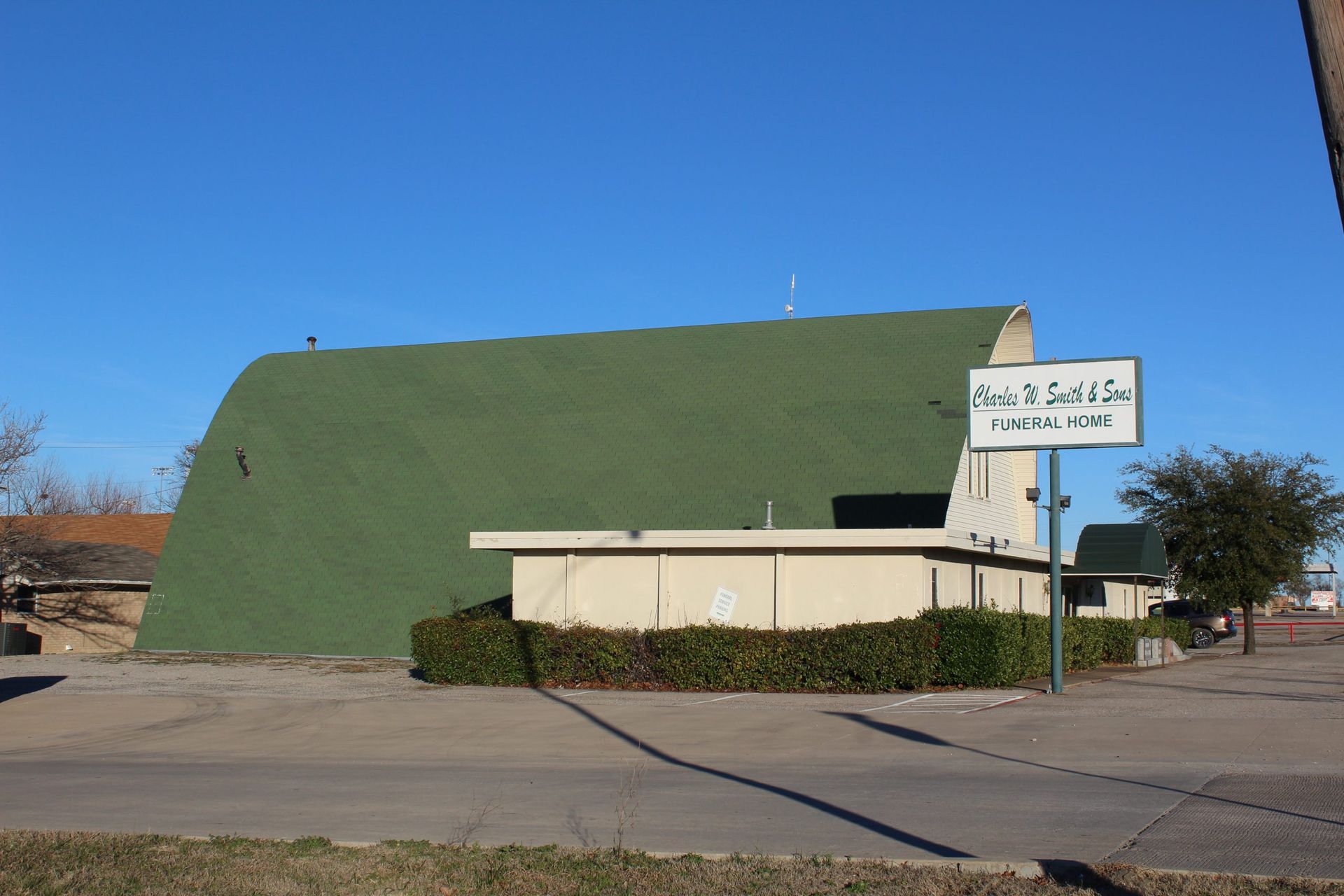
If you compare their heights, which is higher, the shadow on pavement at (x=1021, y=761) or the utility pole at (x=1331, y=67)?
the utility pole at (x=1331, y=67)

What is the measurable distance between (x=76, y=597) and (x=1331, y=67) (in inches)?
1533

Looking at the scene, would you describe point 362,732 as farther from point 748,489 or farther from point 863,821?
point 748,489

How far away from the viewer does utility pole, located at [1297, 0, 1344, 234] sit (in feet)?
17.3

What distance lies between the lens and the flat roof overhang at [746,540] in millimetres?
23953

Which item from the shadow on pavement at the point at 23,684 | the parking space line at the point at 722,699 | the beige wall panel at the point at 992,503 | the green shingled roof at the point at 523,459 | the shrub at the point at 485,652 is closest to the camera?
the parking space line at the point at 722,699

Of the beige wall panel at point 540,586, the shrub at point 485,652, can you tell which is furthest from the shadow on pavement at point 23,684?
the beige wall panel at point 540,586

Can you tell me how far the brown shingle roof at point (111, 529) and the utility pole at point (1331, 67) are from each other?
42.6 metres

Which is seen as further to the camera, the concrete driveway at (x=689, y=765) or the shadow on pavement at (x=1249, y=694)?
the shadow on pavement at (x=1249, y=694)

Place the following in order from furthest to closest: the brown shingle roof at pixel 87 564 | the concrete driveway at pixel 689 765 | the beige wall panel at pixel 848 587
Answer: the brown shingle roof at pixel 87 564
the beige wall panel at pixel 848 587
the concrete driveway at pixel 689 765

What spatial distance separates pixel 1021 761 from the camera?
14125 millimetres

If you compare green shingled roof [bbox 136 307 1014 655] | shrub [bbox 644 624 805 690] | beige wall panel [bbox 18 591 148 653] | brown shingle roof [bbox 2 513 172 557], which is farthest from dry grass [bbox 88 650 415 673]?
brown shingle roof [bbox 2 513 172 557]

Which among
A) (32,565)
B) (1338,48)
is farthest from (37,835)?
(32,565)

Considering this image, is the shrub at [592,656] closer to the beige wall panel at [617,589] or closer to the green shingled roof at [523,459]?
the beige wall panel at [617,589]

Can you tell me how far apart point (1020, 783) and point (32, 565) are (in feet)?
107
